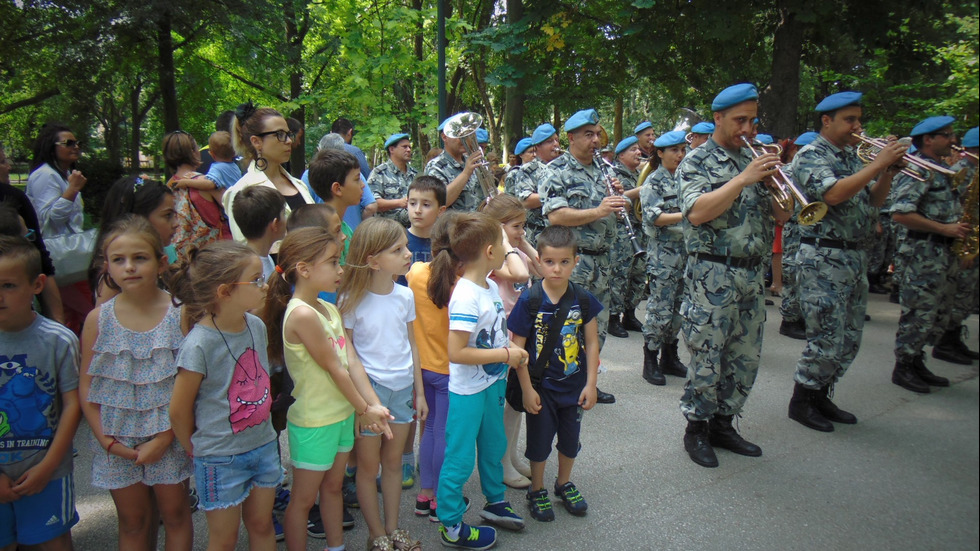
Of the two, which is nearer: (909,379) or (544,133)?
(909,379)

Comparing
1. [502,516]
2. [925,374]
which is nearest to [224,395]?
[502,516]

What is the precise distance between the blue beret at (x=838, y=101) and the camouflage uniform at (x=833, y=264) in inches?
44.9

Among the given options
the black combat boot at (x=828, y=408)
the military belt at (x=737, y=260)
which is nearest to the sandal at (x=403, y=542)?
the military belt at (x=737, y=260)

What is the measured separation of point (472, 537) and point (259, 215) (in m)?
1.87

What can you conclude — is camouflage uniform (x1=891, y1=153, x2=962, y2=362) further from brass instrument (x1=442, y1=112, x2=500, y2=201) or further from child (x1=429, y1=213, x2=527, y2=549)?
brass instrument (x1=442, y1=112, x2=500, y2=201)

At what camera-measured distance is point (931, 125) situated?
160cm

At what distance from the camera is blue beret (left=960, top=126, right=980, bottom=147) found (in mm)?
1177

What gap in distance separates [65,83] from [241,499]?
7824mm

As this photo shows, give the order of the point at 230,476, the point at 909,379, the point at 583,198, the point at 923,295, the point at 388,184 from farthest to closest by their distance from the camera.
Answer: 1. the point at 388,184
2. the point at 583,198
3. the point at 923,295
4. the point at 230,476
5. the point at 909,379

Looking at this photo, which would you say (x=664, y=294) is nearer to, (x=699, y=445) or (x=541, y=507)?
(x=699, y=445)

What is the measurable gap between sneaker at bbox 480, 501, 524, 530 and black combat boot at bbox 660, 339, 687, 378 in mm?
2802

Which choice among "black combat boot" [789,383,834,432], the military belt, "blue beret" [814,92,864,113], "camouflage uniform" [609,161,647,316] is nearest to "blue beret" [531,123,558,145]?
"camouflage uniform" [609,161,647,316]

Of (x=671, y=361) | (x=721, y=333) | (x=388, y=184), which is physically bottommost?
(x=671, y=361)

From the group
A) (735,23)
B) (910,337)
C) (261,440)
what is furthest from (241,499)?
(735,23)
